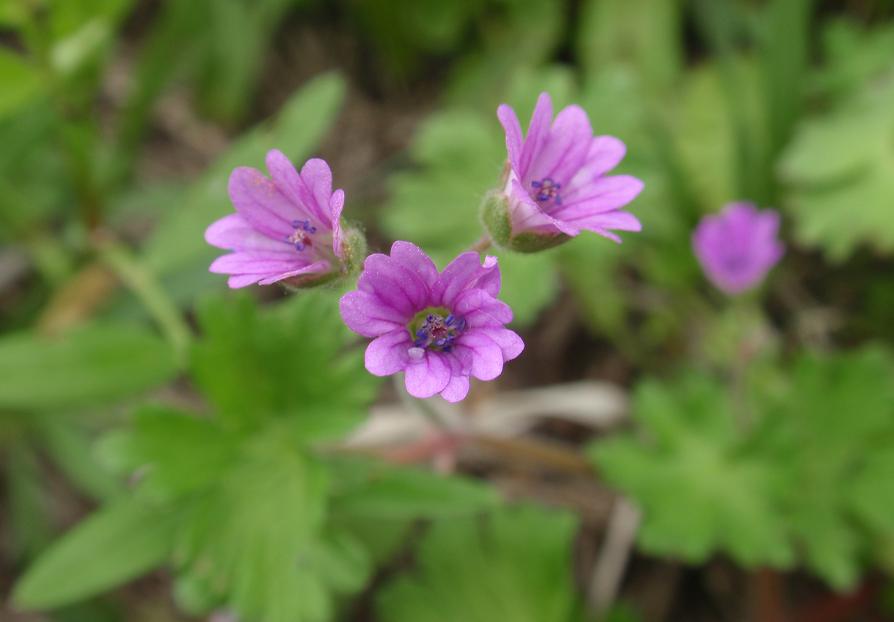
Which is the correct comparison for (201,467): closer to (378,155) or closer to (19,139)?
(19,139)

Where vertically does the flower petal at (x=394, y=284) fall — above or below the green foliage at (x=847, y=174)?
below

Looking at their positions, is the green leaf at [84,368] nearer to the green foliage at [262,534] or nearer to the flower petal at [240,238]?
the green foliage at [262,534]

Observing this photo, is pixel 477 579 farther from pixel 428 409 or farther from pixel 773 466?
pixel 773 466

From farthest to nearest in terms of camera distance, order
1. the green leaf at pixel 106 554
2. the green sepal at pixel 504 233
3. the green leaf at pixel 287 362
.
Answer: the green leaf at pixel 106 554 < the green leaf at pixel 287 362 < the green sepal at pixel 504 233

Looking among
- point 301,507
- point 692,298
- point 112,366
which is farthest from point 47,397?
point 692,298

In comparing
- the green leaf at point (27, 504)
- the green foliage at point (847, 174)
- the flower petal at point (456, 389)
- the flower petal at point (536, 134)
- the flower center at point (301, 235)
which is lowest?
the green leaf at point (27, 504)

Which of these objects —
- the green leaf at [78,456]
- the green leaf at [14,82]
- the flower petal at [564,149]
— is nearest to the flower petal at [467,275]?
the flower petal at [564,149]

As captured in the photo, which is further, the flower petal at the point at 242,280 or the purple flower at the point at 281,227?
the purple flower at the point at 281,227

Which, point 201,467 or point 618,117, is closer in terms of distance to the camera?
point 201,467

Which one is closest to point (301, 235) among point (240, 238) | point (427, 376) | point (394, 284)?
point (240, 238)

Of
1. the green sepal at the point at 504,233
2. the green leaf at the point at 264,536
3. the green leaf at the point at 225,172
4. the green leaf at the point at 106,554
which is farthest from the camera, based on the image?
the green leaf at the point at 225,172
